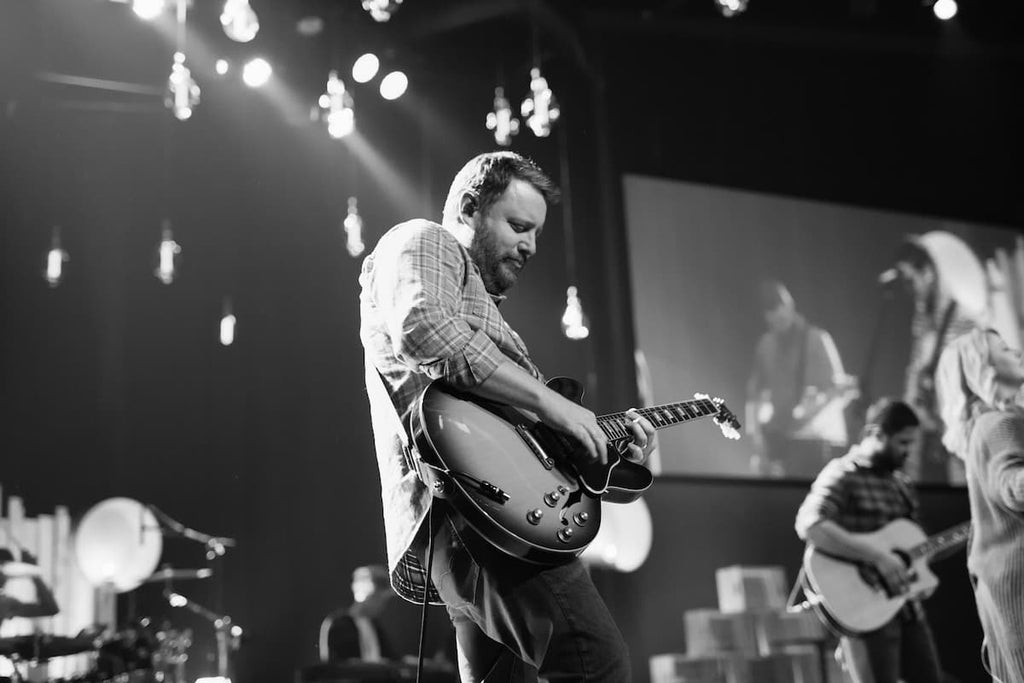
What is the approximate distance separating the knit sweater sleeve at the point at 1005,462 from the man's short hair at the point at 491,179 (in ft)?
4.98

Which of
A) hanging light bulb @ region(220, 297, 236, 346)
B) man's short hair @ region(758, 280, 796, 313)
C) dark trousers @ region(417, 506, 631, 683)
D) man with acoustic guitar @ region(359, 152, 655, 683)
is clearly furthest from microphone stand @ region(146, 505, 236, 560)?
dark trousers @ region(417, 506, 631, 683)

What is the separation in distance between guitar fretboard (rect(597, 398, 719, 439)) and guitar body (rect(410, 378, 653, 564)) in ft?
0.55

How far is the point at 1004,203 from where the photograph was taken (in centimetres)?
934

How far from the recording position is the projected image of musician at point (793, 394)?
7.59 metres

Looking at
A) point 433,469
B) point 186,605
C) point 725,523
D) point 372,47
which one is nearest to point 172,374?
point 186,605

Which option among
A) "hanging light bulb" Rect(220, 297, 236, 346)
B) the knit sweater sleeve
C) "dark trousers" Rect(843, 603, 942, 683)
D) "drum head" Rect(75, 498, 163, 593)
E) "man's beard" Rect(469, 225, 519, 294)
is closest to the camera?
"man's beard" Rect(469, 225, 519, 294)

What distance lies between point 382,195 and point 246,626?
3157mm

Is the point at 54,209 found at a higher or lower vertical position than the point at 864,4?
lower

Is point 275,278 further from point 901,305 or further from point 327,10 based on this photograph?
point 901,305

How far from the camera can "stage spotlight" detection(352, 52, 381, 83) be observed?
6590 millimetres

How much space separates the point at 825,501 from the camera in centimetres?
458

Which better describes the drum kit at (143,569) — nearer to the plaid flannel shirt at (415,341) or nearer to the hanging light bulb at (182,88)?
the hanging light bulb at (182,88)

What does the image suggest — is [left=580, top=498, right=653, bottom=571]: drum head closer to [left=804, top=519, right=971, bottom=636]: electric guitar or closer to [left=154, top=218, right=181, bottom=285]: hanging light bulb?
[left=804, top=519, right=971, bottom=636]: electric guitar

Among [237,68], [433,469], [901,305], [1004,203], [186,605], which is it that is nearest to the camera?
[433,469]
